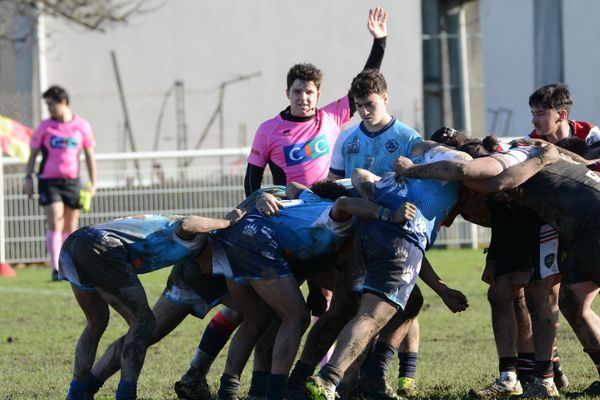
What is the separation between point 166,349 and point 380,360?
2.99 meters

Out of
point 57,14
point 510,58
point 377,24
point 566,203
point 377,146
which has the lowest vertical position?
point 566,203

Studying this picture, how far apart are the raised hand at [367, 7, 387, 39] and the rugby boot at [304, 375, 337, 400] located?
3121mm

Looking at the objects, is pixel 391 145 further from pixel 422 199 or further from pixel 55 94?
pixel 55 94

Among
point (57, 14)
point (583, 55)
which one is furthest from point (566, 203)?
point (57, 14)

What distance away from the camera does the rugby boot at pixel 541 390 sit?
7137mm

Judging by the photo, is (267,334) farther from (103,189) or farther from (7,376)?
(103,189)

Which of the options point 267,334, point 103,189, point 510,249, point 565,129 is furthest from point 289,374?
point 103,189

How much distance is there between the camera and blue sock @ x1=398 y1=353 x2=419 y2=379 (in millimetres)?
7703

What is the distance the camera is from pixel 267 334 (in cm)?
737

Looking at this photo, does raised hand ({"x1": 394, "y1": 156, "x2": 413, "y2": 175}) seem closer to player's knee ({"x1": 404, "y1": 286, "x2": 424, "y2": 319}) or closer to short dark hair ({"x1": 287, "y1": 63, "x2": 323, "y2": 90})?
player's knee ({"x1": 404, "y1": 286, "x2": 424, "y2": 319})

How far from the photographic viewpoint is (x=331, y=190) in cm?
709

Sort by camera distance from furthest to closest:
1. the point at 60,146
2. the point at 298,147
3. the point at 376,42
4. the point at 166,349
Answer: the point at 60,146
the point at 166,349
the point at 376,42
the point at 298,147

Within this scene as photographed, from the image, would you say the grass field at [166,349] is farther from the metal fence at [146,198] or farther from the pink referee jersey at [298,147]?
the metal fence at [146,198]

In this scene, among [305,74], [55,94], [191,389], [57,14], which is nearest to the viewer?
[191,389]
